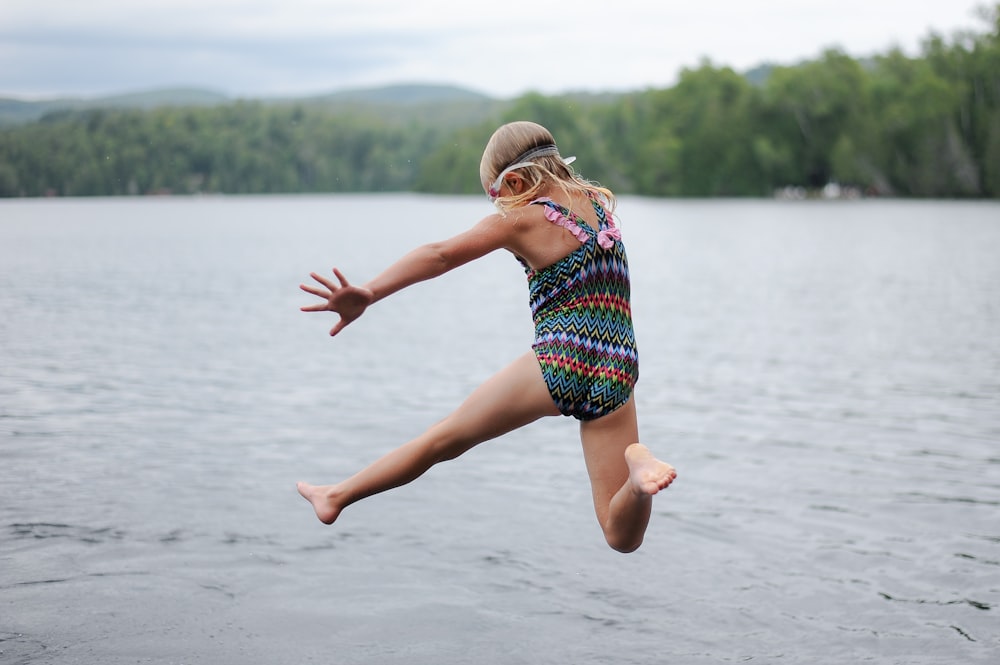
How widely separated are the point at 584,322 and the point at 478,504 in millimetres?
4515

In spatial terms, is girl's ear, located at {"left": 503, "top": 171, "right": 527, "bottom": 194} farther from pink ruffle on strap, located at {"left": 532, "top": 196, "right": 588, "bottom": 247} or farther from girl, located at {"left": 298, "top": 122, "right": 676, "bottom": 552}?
pink ruffle on strap, located at {"left": 532, "top": 196, "right": 588, "bottom": 247}

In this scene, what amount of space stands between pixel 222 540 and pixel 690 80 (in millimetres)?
137025

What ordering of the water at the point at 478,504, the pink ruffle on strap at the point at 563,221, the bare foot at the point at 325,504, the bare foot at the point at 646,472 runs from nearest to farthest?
the bare foot at the point at 646,472, the pink ruffle on strap at the point at 563,221, the bare foot at the point at 325,504, the water at the point at 478,504

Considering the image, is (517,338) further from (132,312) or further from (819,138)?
(819,138)

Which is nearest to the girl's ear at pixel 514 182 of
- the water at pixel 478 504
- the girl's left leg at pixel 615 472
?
the girl's left leg at pixel 615 472

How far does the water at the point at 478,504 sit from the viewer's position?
666 cm

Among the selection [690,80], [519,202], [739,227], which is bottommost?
[739,227]

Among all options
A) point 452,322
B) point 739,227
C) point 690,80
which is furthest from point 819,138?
point 452,322

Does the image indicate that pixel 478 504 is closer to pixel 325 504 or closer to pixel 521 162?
pixel 325 504

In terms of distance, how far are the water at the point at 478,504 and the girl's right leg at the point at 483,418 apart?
54.3 inches

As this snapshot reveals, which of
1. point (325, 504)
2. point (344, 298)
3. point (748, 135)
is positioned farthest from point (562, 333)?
point (748, 135)

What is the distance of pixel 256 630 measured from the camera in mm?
6609

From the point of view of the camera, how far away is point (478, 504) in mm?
9531

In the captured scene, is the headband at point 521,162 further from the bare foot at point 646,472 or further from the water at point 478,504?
the water at point 478,504
